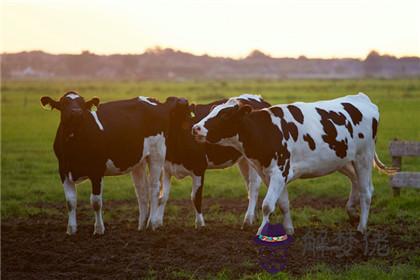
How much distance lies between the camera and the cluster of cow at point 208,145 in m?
10.9

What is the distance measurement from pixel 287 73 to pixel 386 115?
148 metres

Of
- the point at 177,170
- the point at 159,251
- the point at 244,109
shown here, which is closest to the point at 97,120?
the point at 177,170

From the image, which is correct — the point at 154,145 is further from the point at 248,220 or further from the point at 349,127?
the point at 349,127

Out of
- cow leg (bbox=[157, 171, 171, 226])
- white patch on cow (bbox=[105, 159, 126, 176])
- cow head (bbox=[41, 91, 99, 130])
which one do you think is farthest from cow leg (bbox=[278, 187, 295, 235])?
cow head (bbox=[41, 91, 99, 130])

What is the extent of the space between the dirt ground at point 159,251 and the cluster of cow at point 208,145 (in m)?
0.50

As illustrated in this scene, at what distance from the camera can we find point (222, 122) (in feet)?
34.9

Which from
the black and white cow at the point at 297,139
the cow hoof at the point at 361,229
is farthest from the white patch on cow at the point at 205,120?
the cow hoof at the point at 361,229

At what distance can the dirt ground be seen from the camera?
9.08 metres

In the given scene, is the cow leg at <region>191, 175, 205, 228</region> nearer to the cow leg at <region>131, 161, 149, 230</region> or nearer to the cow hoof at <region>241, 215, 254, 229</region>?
the cow hoof at <region>241, 215, 254, 229</region>

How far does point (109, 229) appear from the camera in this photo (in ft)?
39.9

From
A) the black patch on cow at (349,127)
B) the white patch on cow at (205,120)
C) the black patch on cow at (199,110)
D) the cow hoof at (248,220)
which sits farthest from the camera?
the black patch on cow at (199,110)

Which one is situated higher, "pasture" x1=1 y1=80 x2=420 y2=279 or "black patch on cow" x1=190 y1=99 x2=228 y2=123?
"black patch on cow" x1=190 y1=99 x2=228 y2=123

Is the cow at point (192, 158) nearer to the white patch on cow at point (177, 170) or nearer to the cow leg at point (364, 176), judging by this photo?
the white patch on cow at point (177, 170)

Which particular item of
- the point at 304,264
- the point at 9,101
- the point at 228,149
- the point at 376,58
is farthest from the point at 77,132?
the point at 376,58
